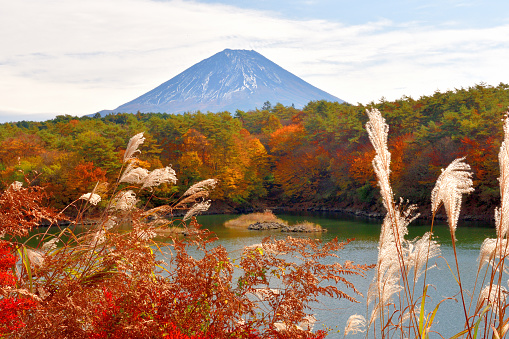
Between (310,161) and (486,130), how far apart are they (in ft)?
50.3

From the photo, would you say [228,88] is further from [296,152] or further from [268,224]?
[268,224]

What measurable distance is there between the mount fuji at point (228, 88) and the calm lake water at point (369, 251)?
94.2 m

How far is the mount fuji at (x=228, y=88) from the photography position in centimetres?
12344

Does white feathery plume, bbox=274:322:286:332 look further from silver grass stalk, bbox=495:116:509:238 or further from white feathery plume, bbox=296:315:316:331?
silver grass stalk, bbox=495:116:509:238

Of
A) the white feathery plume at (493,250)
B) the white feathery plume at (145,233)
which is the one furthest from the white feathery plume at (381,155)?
the white feathery plume at (145,233)

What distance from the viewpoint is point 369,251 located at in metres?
16.7

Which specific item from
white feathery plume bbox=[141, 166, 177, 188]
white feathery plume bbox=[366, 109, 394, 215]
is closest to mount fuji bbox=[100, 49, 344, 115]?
white feathery plume bbox=[141, 166, 177, 188]

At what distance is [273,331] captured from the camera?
2127mm

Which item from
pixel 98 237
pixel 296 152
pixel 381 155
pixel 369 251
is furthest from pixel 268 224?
pixel 381 155

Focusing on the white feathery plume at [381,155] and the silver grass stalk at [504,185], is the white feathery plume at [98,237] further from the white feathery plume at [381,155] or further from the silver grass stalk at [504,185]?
the silver grass stalk at [504,185]

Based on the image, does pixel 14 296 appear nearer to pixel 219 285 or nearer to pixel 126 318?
pixel 126 318

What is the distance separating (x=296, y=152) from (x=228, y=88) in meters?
96.7

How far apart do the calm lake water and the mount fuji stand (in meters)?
94.2

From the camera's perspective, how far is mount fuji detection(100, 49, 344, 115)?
4860 inches
